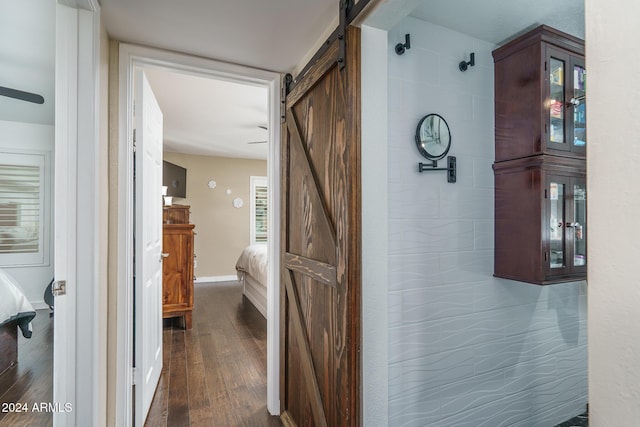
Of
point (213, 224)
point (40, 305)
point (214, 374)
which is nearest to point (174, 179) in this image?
point (213, 224)

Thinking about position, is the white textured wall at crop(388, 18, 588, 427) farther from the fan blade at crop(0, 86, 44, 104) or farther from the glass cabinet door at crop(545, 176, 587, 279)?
the fan blade at crop(0, 86, 44, 104)

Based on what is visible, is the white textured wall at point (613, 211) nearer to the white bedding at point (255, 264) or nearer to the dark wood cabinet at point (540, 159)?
the dark wood cabinet at point (540, 159)

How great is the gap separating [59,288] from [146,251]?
2.44 feet

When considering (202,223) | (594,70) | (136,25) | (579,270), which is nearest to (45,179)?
(136,25)

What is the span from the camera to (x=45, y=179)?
4.00ft

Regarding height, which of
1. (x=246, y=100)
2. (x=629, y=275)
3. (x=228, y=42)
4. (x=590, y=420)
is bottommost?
(x=590, y=420)

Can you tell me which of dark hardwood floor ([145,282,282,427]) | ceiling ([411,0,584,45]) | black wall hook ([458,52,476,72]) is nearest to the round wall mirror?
black wall hook ([458,52,476,72])

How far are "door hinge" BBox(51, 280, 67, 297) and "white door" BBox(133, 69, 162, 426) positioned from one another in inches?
22.7

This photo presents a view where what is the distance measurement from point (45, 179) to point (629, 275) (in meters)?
1.69

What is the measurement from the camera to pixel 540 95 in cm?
165

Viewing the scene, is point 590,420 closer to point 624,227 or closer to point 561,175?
point 624,227

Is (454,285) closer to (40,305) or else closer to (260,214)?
(40,305)

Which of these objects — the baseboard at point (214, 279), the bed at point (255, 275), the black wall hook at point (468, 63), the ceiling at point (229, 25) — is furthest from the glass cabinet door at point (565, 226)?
the baseboard at point (214, 279)

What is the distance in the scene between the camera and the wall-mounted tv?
17.4 ft
